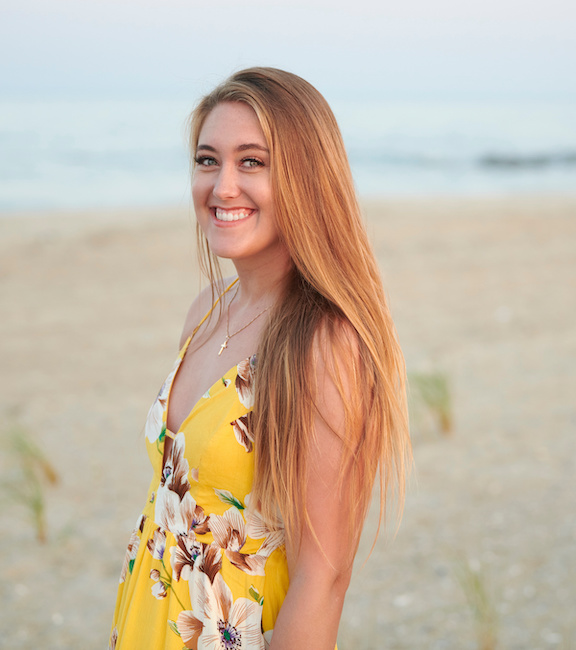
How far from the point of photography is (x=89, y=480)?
4402 millimetres

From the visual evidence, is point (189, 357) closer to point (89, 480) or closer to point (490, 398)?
point (89, 480)

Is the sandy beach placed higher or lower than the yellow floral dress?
lower

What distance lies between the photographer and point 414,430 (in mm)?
4727

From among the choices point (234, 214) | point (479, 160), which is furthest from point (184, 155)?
point (234, 214)

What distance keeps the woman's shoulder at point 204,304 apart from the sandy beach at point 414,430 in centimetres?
55

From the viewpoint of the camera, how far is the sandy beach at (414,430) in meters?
3.10

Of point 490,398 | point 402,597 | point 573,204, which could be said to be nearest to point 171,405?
point 402,597

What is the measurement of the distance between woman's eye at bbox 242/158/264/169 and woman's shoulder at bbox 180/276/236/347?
526mm

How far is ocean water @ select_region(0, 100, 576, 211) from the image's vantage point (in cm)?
2045

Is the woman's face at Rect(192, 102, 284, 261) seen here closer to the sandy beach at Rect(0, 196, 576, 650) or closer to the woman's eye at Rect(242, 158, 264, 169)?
the woman's eye at Rect(242, 158, 264, 169)

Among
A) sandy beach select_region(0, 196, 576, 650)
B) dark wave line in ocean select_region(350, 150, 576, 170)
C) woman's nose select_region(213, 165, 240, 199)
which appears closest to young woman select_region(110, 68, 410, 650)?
woman's nose select_region(213, 165, 240, 199)

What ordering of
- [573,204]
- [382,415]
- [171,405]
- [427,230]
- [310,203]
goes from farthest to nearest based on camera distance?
[573,204] → [427,230] → [171,405] → [310,203] → [382,415]

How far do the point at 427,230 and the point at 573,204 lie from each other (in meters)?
3.81

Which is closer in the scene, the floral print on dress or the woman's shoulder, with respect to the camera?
the floral print on dress
